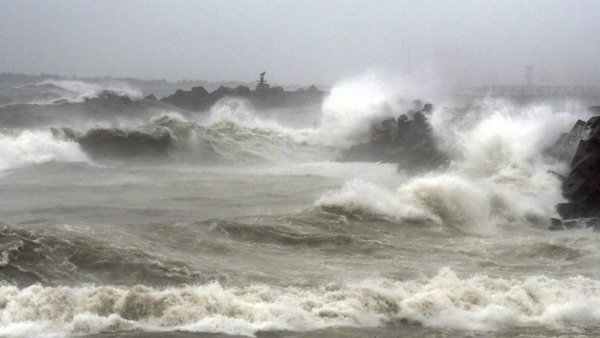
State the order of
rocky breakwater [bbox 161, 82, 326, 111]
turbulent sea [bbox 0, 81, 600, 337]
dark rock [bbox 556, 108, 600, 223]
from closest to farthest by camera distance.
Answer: turbulent sea [bbox 0, 81, 600, 337], dark rock [bbox 556, 108, 600, 223], rocky breakwater [bbox 161, 82, 326, 111]

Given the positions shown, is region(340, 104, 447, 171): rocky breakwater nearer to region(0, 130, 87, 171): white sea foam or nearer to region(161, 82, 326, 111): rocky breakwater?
region(0, 130, 87, 171): white sea foam

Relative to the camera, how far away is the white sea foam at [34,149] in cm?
2034

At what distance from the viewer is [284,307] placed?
6.70 m

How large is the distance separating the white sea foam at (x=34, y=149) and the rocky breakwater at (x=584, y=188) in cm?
1548

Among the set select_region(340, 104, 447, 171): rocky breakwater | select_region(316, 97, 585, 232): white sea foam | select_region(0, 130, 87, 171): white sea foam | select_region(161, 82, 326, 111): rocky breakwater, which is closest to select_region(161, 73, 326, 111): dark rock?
select_region(161, 82, 326, 111): rocky breakwater

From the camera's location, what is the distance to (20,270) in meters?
7.56

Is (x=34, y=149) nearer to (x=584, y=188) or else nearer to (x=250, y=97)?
(x=584, y=188)

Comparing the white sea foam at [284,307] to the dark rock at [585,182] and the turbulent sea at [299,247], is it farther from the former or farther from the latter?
the dark rock at [585,182]

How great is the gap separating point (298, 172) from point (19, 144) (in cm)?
949

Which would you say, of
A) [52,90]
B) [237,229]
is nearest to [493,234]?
[237,229]

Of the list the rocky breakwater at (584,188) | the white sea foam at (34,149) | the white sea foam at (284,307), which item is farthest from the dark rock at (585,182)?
the white sea foam at (34,149)

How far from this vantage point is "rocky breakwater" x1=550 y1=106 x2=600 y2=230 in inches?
488

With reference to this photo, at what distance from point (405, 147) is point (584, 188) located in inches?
396

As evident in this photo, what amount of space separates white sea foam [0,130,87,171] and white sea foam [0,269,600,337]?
1436cm
